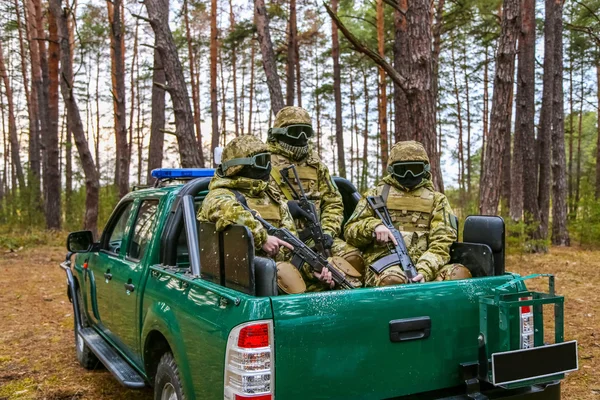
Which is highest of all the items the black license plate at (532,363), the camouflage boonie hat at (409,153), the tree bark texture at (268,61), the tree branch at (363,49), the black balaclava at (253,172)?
the tree bark texture at (268,61)

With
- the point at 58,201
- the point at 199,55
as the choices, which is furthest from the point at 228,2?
the point at 58,201

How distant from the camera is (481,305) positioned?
276 cm

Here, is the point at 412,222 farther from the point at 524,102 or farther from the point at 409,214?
the point at 524,102

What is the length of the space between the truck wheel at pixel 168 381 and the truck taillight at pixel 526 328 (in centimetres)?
183

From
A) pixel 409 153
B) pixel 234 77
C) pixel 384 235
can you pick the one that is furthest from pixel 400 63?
pixel 234 77

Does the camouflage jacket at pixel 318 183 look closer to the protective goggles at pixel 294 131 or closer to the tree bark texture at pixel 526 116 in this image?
the protective goggles at pixel 294 131

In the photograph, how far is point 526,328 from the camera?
282 centimetres

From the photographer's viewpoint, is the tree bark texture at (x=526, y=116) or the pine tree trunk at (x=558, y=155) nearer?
the tree bark texture at (x=526, y=116)

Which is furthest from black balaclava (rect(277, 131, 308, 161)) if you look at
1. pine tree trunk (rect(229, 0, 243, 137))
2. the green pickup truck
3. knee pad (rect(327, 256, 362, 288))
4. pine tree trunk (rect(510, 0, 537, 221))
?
pine tree trunk (rect(229, 0, 243, 137))

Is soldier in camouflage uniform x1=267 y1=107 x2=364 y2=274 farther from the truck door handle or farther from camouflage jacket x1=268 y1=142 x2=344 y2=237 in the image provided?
the truck door handle

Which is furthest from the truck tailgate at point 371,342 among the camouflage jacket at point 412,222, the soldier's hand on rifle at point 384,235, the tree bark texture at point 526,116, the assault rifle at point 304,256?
the tree bark texture at point 526,116

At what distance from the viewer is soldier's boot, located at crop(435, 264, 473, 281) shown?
11.4 feet

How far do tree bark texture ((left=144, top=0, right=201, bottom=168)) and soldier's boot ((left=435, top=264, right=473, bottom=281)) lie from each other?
266 inches

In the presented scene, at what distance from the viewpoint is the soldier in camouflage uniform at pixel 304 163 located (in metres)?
4.55
